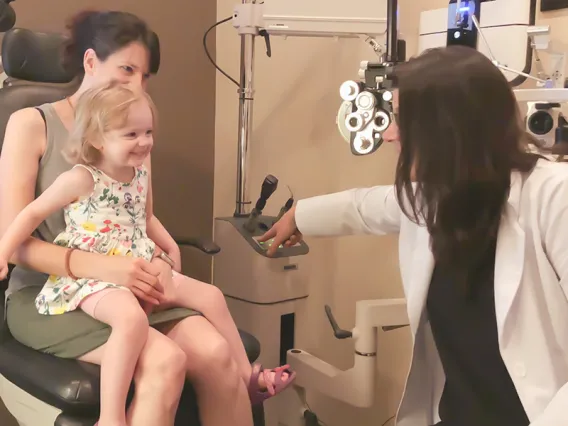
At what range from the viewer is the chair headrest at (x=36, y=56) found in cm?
164

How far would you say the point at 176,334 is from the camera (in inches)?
55.0

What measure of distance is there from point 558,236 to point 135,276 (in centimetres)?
81

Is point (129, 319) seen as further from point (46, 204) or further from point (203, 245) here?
point (203, 245)

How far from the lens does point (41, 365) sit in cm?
127

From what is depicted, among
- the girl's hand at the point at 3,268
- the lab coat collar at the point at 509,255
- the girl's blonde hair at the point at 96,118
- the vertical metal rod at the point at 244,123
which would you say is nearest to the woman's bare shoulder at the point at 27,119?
the girl's blonde hair at the point at 96,118

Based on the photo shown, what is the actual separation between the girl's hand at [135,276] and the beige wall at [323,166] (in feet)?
3.15

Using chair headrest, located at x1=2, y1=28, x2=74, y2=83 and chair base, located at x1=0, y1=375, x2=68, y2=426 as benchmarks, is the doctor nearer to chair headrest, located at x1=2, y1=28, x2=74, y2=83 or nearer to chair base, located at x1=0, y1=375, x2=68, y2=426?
chair base, located at x1=0, y1=375, x2=68, y2=426

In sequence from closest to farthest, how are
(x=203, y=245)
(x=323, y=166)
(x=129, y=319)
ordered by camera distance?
(x=129, y=319) → (x=203, y=245) → (x=323, y=166)

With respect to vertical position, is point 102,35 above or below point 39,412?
above

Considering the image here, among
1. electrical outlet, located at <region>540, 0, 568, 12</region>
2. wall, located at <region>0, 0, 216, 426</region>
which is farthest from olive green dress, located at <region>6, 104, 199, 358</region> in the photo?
electrical outlet, located at <region>540, 0, 568, 12</region>

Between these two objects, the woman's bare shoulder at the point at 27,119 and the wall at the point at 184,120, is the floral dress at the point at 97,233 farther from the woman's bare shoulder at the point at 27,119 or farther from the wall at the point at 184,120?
the wall at the point at 184,120

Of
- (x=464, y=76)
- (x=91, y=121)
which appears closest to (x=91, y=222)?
(x=91, y=121)

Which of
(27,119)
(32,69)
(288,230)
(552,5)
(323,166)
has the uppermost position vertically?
(552,5)

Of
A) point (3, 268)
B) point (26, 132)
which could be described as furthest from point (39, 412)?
point (26, 132)
